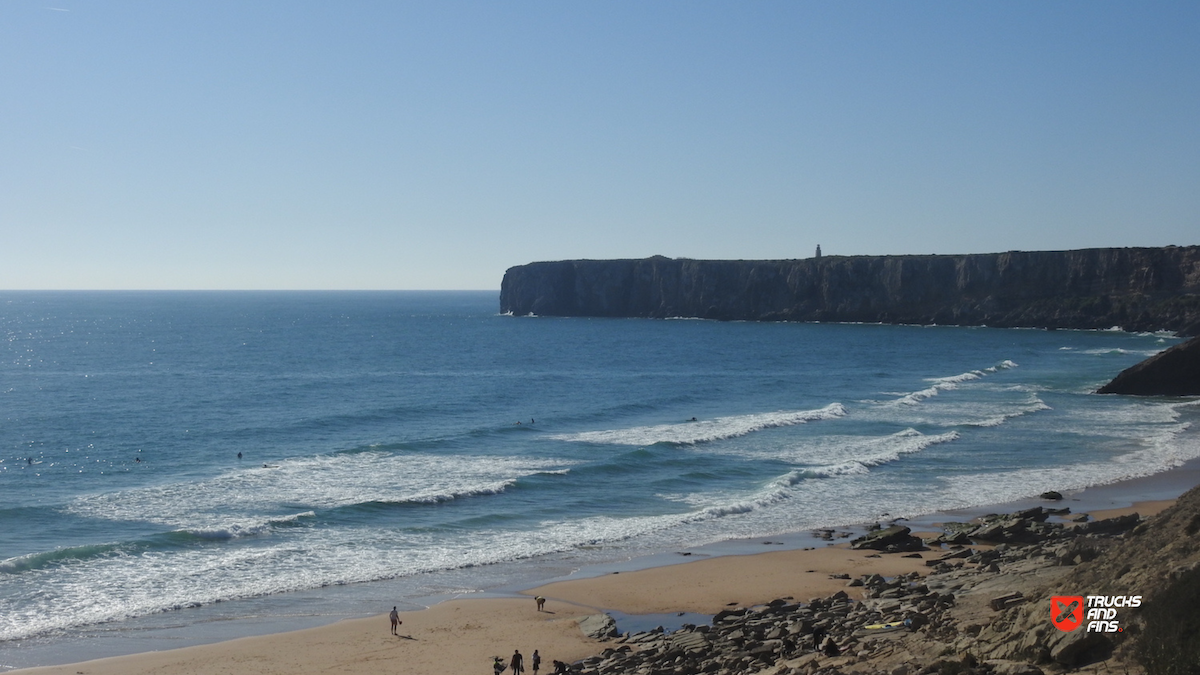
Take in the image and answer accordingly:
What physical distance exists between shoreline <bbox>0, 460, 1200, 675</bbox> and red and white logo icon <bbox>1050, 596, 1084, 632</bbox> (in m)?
9.50

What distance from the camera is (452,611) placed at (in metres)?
22.6

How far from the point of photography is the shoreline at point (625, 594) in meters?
20.2

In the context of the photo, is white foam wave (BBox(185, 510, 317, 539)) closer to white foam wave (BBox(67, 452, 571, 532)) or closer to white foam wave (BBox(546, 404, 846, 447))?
white foam wave (BBox(67, 452, 571, 532))

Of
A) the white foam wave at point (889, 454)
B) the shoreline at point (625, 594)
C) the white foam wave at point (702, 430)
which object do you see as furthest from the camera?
the white foam wave at point (702, 430)

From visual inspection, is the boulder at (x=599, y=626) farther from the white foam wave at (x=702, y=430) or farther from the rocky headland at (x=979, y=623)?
the white foam wave at (x=702, y=430)

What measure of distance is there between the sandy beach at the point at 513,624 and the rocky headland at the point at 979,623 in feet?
3.26

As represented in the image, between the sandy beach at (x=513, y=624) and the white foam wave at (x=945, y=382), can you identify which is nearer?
the sandy beach at (x=513, y=624)

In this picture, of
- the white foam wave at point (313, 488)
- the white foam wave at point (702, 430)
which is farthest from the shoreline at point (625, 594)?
the white foam wave at point (702, 430)

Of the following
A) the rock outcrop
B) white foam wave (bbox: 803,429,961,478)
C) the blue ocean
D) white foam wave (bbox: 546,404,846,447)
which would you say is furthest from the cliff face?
white foam wave (bbox: 803,429,961,478)

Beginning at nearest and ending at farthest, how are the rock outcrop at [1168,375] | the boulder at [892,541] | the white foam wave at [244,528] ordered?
1. the boulder at [892,541]
2. the white foam wave at [244,528]
3. the rock outcrop at [1168,375]

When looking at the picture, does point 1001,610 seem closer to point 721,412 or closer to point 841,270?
point 721,412

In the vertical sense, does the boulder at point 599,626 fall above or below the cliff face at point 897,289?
below

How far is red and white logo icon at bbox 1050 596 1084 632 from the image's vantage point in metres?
12.5

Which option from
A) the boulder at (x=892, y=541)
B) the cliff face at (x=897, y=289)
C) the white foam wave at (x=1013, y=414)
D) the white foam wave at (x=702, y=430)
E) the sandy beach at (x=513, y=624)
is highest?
the cliff face at (x=897, y=289)
